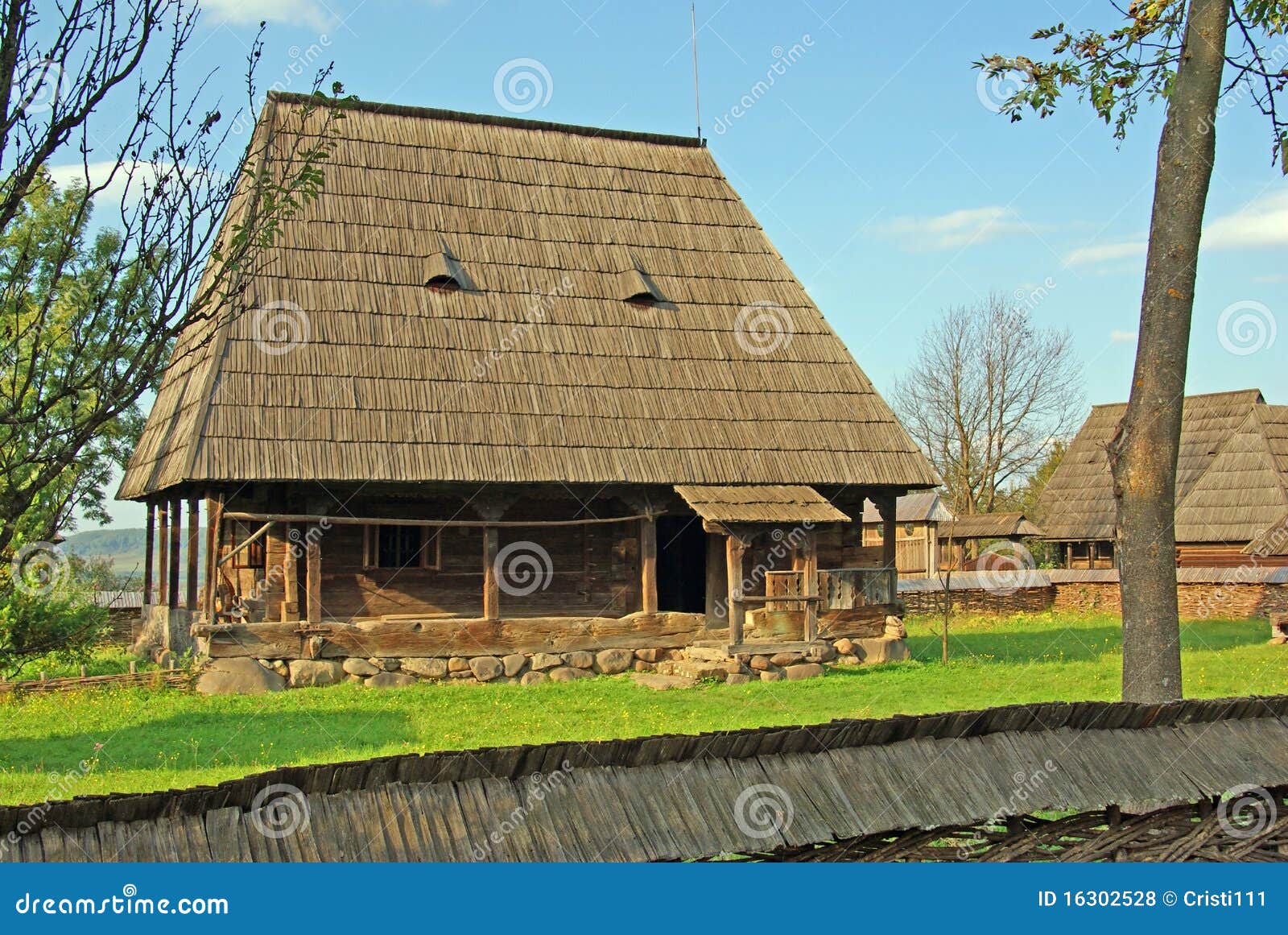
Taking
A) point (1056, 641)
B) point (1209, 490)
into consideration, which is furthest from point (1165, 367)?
point (1209, 490)

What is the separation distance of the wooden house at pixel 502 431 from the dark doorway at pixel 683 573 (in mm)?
56

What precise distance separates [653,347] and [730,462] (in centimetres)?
236

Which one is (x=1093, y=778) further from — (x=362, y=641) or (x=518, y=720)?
(x=362, y=641)

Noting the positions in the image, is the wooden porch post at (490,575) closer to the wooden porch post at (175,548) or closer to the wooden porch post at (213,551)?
the wooden porch post at (213,551)

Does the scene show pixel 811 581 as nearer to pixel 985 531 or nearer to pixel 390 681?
pixel 390 681

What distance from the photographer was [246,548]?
17438mm

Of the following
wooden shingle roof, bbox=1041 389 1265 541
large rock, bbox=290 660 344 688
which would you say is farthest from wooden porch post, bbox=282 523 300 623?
wooden shingle roof, bbox=1041 389 1265 541

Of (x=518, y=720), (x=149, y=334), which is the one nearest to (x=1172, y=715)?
(x=149, y=334)

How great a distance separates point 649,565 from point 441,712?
4605mm

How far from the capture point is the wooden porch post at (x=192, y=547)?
1791 centimetres

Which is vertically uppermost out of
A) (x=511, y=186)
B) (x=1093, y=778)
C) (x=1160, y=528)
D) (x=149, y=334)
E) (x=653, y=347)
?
(x=511, y=186)

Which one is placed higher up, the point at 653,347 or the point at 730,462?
the point at 653,347

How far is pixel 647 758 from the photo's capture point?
4.19 meters

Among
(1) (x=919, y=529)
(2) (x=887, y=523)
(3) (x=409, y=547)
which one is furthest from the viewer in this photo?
(1) (x=919, y=529)
